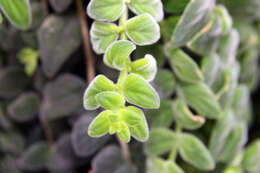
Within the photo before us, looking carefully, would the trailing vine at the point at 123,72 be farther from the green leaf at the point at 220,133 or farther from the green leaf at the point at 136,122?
the green leaf at the point at 220,133

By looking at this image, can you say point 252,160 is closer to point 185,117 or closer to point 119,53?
point 185,117

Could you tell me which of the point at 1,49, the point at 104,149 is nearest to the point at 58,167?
the point at 104,149

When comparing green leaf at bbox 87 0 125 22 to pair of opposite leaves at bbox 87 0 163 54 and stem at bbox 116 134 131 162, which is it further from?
stem at bbox 116 134 131 162

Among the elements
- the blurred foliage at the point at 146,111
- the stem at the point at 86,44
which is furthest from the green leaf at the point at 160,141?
the stem at the point at 86,44

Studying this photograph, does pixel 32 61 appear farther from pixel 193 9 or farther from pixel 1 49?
pixel 193 9

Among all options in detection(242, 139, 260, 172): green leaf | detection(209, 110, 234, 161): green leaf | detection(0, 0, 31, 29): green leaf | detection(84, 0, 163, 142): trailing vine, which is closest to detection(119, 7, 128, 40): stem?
detection(84, 0, 163, 142): trailing vine

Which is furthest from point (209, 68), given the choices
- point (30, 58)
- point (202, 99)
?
point (30, 58)
